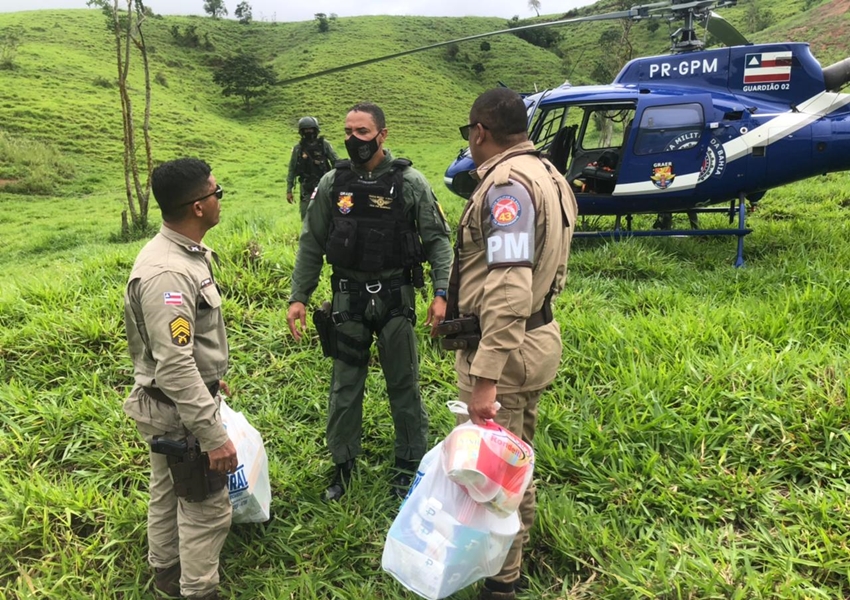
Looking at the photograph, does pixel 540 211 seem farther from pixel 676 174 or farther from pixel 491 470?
pixel 676 174

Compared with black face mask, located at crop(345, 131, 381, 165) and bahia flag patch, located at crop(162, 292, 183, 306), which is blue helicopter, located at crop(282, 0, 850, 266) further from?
bahia flag patch, located at crop(162, 292, 183, 306)

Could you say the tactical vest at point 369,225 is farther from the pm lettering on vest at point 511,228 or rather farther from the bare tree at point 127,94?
the bare tree at point 127,94

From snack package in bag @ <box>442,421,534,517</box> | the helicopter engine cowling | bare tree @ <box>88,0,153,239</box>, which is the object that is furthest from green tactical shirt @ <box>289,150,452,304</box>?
bare tree @ <box>88,0,153,239</box>

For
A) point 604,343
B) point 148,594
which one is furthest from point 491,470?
point 604,343

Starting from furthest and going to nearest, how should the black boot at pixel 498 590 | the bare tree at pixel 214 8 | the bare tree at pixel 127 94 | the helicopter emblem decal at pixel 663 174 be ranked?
the bare tree at pixel 214 8 < the bare tree at pixel 127 94 < the helicopter emblem decal at pixel 663 174 < the black boot at pixel 498 590

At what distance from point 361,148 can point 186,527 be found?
1973 millimetres

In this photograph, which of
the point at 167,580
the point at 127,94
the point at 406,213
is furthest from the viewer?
the point at 127,94

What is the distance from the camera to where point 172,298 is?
6.62 ft

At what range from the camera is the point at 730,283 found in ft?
16.4

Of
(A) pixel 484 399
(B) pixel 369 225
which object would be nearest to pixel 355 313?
(B) pixel 369 225

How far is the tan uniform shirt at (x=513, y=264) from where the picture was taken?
190 cm

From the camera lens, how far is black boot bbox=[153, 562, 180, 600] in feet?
8.04

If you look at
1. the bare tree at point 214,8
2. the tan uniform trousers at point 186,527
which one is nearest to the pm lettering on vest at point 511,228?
the tan uniform trousers at point 186,527

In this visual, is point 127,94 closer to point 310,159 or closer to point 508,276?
point 310,159
